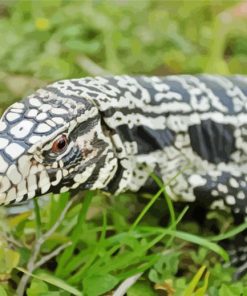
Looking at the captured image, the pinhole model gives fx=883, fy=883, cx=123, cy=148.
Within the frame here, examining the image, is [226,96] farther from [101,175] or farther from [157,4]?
[157,4]

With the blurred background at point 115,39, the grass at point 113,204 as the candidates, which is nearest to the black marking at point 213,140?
the grass at point 113,204

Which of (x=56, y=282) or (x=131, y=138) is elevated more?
(x=131, y=138)

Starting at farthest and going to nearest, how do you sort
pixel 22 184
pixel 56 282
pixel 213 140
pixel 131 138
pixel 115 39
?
pixel 115 39 → pixel 213 140 → pixel 131 138 → pixel 56 282 → pixel 22 184

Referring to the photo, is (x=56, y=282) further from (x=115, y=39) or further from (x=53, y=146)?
(x=115, y=39)

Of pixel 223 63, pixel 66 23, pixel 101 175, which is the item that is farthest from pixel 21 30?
pixel 101 175

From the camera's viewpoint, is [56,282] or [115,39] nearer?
[56,282]

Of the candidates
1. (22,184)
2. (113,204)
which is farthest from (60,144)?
(113,204)

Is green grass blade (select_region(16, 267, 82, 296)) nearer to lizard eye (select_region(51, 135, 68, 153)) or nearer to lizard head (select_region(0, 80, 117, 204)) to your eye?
lizard head (select_region(0, 80, 117, 204))
